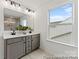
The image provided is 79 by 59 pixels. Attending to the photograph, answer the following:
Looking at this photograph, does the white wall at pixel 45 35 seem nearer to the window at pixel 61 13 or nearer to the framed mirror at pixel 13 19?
the window at pixel 61 13

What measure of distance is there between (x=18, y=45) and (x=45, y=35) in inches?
63.0

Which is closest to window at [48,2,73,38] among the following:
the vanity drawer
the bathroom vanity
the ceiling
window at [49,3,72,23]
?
window at [49,3,72,23]

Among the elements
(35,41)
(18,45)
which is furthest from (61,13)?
(18,45)

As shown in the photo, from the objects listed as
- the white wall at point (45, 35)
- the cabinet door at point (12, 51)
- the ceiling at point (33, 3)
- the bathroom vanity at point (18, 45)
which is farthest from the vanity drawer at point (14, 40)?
the ceiling at point (33, 3)

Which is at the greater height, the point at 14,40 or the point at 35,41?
the point at 14,40

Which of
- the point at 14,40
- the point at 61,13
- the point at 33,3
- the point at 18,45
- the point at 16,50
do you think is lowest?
the point at 16,50

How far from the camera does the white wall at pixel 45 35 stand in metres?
2.89

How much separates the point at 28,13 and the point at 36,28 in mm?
942

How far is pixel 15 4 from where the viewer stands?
3.47 m

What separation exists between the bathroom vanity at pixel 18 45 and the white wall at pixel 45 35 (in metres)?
0.48

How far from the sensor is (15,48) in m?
2.76

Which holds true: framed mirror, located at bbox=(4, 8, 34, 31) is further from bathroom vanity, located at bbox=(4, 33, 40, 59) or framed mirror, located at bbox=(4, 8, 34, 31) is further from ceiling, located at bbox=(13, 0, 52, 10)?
bathroom vanity, located at bbox=(4, 33, 40, 59)

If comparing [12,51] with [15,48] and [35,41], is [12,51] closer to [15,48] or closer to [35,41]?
[15,48]

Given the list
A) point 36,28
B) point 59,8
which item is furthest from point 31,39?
point 59,8
